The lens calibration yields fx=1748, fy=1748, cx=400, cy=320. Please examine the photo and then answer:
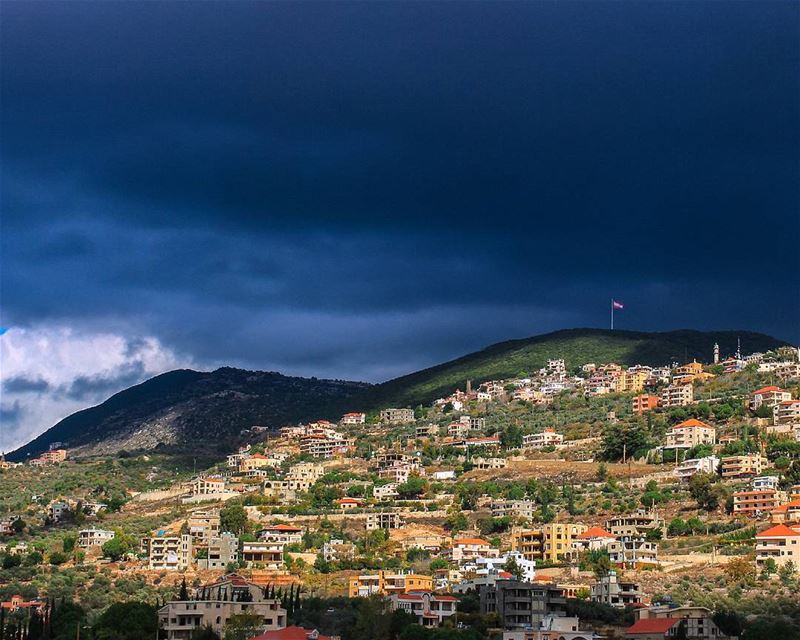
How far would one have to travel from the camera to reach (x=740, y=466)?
11338 centimetres

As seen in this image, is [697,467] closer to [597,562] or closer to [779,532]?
[779,532]

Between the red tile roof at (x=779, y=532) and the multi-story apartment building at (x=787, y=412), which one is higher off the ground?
the multi-story apartment building at (x=787, y=412)

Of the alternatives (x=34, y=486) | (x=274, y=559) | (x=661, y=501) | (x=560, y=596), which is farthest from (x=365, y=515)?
(x=34, y=486)

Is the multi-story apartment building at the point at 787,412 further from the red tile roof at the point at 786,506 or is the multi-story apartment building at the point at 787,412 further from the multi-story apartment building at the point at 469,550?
the multi-story apartment building at the point at 469,550

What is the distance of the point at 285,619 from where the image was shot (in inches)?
3118

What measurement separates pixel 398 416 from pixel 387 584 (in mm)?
75713

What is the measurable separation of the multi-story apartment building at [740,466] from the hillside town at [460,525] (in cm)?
17

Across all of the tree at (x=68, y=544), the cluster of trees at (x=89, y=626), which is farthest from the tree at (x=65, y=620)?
the tree at (x=68, y=544)

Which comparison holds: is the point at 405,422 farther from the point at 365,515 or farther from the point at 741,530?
the point at 741,530

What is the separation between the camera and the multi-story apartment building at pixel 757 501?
105 metres

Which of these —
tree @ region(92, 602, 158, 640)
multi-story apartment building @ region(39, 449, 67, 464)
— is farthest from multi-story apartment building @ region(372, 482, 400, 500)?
multi-story apartment building @ region(39, 449, 67, 464)

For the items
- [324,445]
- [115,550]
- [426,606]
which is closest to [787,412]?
[324,445]

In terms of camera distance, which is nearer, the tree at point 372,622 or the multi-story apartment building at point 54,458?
the tree at point 372,622

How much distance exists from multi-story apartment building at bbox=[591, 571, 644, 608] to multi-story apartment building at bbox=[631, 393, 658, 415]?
51298 millimetres
